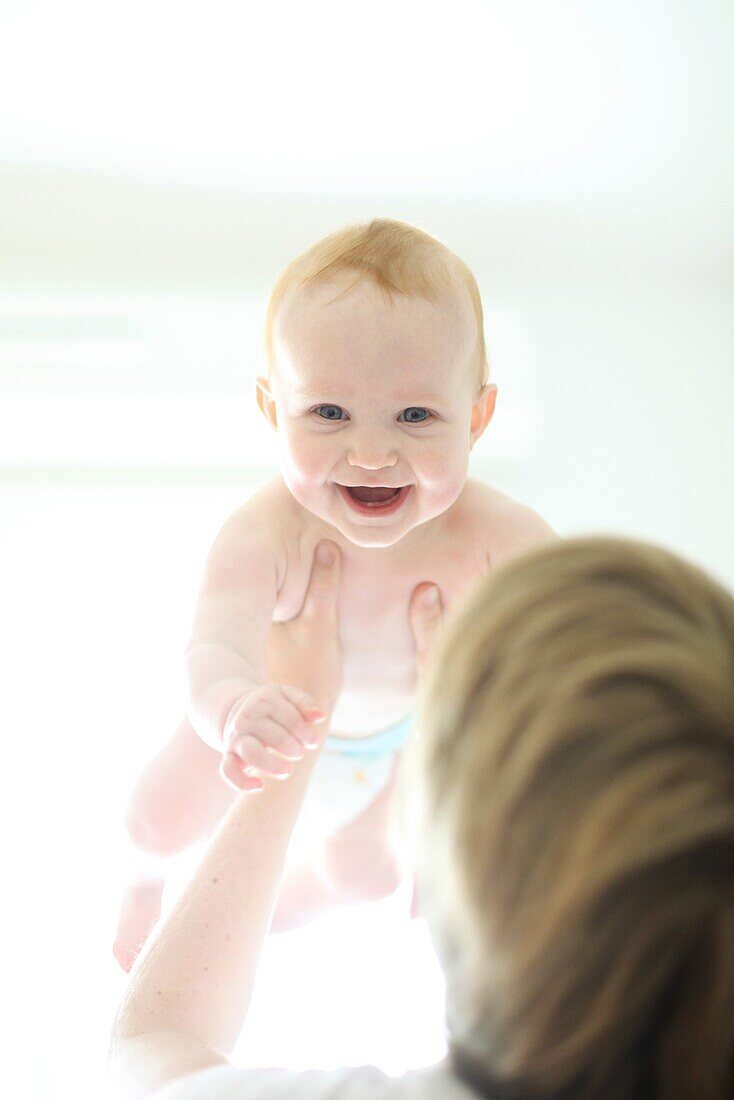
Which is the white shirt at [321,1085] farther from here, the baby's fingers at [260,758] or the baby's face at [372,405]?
the baby's face at [372,405]

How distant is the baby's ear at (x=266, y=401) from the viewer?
0.88 meters

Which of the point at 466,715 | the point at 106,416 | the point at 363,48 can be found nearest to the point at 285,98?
the point at 363,48

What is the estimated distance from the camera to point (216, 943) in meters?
0.62

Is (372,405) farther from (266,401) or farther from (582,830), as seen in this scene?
(582,830)

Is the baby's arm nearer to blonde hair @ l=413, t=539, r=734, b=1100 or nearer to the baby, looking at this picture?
the baby

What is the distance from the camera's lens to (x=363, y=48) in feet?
4.54

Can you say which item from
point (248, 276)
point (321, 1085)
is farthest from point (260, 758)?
point (248, 276)

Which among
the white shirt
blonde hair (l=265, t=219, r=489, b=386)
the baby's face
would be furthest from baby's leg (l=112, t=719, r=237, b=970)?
the white shirt

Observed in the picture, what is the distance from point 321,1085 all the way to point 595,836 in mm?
167

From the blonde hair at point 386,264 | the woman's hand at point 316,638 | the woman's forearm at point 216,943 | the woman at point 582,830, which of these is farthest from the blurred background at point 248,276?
the woman at point 582,830

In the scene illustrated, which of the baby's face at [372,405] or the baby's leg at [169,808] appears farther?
the baby's leg at [169,808]

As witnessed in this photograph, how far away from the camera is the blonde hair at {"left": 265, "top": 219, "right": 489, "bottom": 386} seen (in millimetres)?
791

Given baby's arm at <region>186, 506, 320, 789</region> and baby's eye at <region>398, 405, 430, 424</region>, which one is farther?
baby's eye at <region>398, 405, 430, 424</region>

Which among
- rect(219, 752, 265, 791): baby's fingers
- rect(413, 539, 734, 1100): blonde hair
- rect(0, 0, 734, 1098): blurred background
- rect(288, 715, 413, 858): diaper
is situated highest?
rect(0, 0, 734, 1098): blurred background
